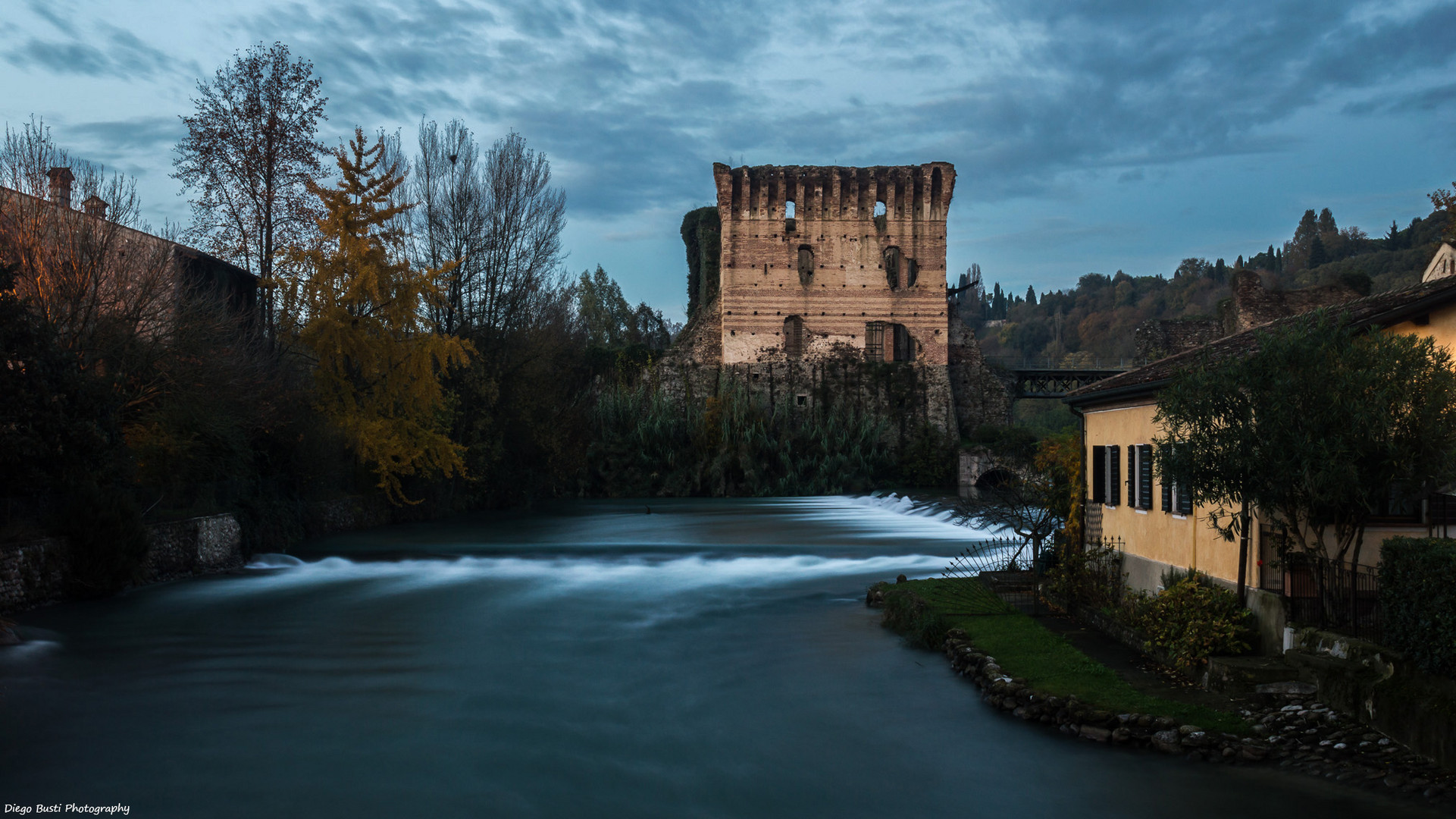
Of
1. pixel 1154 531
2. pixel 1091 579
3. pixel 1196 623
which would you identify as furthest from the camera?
pixel 1091 579

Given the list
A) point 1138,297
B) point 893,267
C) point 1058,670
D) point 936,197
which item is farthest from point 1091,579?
point 1138,297

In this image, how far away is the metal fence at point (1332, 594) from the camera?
808 cm

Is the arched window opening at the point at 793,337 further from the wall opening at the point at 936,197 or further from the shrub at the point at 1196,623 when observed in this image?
the shrub at the point at 1196,623

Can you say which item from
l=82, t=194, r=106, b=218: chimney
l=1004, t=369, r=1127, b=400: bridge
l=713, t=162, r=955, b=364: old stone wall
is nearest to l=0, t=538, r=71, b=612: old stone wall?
l=82, t=194, r=106, b=218: chimney

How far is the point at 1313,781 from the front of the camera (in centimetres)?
697

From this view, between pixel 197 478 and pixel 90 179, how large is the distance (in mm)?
5812

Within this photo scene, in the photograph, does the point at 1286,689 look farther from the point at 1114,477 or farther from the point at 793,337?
the point at 793,337

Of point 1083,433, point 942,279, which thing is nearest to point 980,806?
point 1083,433

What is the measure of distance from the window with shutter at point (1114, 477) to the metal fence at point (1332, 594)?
3382 millimetres

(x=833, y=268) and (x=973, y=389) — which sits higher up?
(x=833, y=268)

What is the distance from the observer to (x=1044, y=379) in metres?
47.0

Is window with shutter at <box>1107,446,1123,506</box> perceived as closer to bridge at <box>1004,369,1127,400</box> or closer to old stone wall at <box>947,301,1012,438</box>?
bridge at <box>1004,369,1127,400</box>

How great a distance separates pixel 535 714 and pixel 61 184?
14.8 metres

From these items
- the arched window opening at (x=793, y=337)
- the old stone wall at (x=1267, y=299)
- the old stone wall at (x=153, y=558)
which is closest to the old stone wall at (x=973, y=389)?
the arched window opening at (x=793, y=337)
